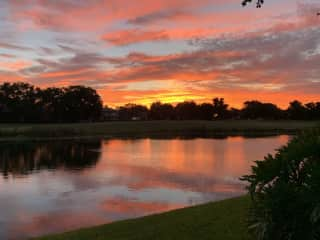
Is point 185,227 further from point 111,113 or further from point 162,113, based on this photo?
point 111,113

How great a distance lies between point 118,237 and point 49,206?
25.8ft

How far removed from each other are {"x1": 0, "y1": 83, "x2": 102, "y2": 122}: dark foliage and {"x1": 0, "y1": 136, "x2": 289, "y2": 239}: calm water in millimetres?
75248

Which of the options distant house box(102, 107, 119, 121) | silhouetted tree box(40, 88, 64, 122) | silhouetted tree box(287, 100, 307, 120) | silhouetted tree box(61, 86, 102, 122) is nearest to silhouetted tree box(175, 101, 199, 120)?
silhouetted tree box(287, 100, 307, 120)

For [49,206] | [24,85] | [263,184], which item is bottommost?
[49,206]

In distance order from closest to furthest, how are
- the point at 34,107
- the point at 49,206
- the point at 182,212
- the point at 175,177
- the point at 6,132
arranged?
the point at 182,212 < the point at 49,206 < the point at 175,177 < the point at 6,132 < the point at 34,107

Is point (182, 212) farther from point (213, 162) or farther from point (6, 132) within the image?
point (6, 132)

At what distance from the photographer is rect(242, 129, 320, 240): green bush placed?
138 inches

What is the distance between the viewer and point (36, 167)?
1129 inches

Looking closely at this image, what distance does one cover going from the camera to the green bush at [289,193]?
351cm

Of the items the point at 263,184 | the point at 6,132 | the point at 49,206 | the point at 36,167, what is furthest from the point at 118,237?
the point at 6,132

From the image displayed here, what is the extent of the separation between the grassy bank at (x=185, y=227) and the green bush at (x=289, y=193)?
348 centimetres

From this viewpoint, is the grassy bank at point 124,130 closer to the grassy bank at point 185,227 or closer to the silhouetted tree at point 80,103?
the silhouetted tree at point 80,103

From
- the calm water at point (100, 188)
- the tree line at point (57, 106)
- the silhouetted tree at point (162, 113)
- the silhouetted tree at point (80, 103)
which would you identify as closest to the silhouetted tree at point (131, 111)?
the silhouetted tree at point (162, 113)

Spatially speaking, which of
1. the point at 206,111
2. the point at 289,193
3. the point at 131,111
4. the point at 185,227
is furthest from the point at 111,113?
the point at 289,193
